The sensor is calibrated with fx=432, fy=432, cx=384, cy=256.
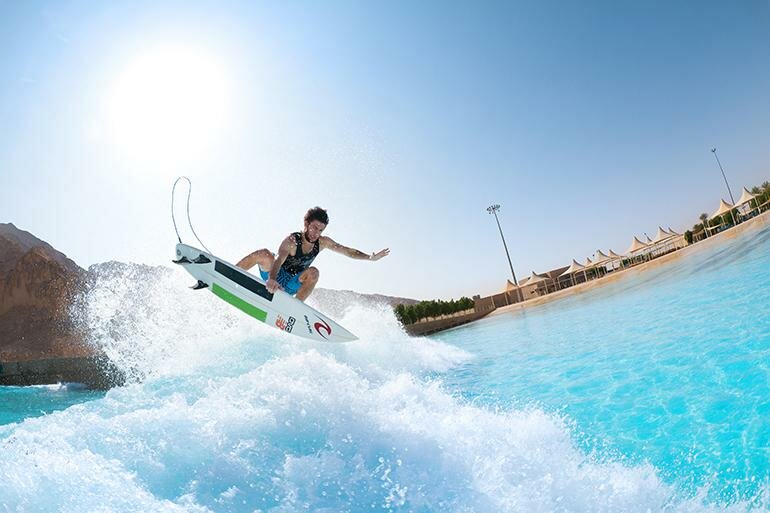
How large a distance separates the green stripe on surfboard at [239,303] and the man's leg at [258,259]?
577 mm

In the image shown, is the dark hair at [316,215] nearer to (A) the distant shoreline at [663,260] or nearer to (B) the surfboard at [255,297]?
(B) the surfboard at [255,297]

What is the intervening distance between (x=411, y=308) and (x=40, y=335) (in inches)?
1352

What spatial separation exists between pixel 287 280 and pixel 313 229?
44.0 inches

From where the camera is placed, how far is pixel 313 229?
7355 mm

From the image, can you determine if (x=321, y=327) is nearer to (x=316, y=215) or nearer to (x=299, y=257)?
(x=299, y=257)

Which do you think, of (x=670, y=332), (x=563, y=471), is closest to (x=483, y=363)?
(x=670, y=332)

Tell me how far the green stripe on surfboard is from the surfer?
22.3 inches

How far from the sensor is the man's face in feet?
24.1

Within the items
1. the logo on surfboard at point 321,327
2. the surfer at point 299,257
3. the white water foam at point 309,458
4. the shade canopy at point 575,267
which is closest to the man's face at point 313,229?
the surfer at point 299,257

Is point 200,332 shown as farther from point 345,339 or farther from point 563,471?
point 563,471

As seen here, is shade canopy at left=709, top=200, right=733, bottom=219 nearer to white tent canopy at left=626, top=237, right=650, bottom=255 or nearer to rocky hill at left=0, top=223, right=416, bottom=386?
white tent canopy at left=626, top=237, right=650, bottom=255

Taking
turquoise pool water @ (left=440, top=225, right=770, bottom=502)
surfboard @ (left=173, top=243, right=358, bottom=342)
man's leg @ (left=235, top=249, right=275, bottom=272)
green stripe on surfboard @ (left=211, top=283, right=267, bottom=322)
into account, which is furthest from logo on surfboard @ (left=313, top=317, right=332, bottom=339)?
turquoise pool water @ (left=440, top=225, right=770, bottom=502)

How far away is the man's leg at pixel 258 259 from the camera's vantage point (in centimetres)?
755

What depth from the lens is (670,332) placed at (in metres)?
8.05
